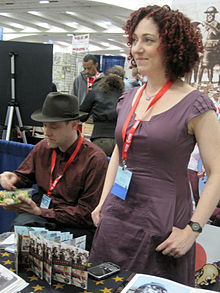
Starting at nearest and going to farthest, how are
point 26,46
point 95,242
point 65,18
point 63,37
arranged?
point 95,242 → point 26,46 → point 65,18 → point 63,37

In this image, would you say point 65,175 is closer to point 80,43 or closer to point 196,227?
point 196,227

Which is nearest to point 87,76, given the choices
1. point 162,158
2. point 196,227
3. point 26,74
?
point 26,74

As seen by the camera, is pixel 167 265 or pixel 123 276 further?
pixel 167 265

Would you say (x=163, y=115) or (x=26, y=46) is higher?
(x=26, y=46)

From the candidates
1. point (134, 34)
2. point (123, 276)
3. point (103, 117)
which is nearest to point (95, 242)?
point (123, 276)

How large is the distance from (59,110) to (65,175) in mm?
372

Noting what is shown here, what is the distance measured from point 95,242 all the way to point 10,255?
0.34 metres

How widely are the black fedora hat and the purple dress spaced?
69cm

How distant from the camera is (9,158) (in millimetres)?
2750

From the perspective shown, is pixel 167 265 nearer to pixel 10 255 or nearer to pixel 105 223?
pixel 105 223

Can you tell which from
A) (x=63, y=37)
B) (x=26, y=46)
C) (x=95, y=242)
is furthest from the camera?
(x=63, y=37)

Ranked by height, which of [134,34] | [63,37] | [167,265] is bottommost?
[167,265]

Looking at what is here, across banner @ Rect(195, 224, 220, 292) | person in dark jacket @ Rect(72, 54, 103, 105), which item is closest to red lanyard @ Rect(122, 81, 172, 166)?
banner @ Rect(195, 224, 220, 292)

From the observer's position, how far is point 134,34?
1245 mm
